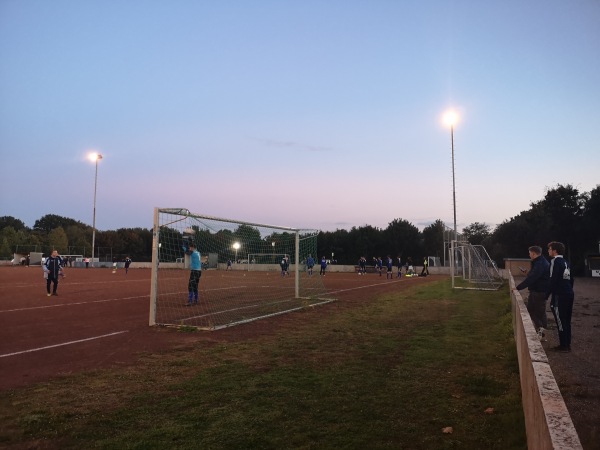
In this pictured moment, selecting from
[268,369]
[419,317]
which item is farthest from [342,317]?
[268,369]

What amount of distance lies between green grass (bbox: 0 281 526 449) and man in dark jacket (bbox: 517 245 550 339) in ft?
3.12

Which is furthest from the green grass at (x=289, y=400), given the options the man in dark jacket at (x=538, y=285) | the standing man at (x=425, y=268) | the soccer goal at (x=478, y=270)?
the standing man at (x=425, y=268)

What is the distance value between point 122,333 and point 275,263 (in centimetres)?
2571

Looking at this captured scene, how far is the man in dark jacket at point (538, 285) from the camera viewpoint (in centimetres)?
829

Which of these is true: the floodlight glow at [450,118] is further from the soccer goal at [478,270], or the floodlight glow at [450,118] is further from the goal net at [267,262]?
the goal net at [267,262]

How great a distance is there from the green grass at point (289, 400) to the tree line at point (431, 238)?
19.2 metres

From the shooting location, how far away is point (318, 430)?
4.23 meters

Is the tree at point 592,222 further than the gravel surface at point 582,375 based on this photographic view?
Yes

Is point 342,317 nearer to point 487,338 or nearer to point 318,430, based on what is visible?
point 487,338

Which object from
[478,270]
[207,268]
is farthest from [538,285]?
[478,270]

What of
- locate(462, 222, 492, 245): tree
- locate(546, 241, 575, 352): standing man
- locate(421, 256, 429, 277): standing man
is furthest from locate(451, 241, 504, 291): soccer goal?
locate(462, 222, 492, 245): tree

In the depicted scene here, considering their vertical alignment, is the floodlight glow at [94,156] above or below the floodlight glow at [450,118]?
above

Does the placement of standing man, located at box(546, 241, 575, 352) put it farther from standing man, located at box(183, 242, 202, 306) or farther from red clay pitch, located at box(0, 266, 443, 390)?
standing man, located at box(183, 242, 202, 306)

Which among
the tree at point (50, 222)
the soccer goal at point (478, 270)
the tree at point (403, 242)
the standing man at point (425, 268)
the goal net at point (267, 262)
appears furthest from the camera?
the tree at point (50, 222)
